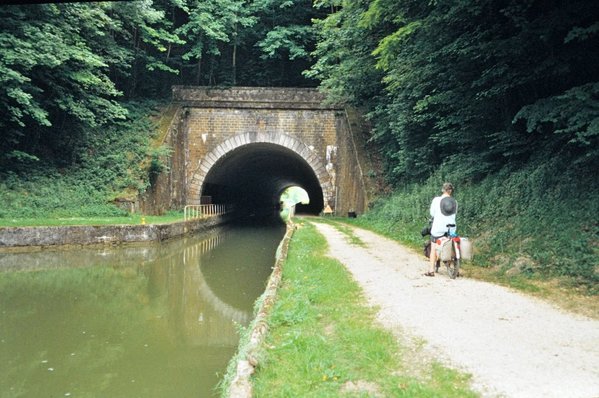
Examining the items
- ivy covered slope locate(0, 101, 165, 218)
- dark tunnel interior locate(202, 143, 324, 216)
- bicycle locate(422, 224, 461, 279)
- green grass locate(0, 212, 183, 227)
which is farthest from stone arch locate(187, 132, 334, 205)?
bicycle locate(422, 224, 461, 279)

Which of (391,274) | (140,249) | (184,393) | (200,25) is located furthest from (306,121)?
(184,393)

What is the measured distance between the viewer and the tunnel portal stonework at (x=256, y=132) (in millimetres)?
22234

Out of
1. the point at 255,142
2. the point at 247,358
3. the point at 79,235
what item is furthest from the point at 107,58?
the point at 247,358

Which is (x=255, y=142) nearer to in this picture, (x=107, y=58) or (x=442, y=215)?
(x=107, y=58)

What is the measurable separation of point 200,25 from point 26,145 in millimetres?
9959

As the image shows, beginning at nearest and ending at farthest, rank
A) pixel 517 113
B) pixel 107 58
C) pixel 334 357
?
pixel 334 357 < pixel 517 113 < pixel 107 58

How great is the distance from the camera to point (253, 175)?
113 feet

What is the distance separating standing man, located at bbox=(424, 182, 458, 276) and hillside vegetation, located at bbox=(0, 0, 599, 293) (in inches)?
47.2

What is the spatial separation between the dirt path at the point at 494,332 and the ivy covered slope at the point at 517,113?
140 centimetres

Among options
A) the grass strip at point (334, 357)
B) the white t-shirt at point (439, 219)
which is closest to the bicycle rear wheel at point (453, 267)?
the white t-shirt at point (439, 219)

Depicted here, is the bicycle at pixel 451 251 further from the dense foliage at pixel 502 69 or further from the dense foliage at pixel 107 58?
the dense foliage at pixel 107 58

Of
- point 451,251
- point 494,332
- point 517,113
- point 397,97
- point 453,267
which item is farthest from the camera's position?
point 397,97

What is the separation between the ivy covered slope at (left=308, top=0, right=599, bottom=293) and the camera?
663 centimetres

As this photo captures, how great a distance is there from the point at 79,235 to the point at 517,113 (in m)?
12.3
